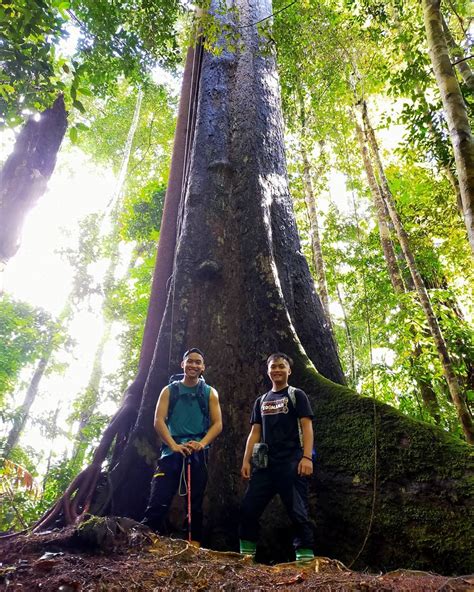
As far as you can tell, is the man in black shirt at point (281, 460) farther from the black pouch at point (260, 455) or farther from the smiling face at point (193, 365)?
the smiling face at point (193, 365)

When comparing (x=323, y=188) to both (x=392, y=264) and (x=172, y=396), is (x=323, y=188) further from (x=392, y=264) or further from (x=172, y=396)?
(x=172, y=396)

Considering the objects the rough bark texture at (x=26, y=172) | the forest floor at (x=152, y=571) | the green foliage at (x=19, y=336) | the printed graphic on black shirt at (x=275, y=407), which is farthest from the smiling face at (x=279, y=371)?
the green foliage at (x=19, y=336)

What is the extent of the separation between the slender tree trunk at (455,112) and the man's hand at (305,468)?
182cm

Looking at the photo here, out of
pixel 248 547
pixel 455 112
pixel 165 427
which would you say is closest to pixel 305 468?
pixel 248 547

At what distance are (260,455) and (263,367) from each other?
0.79 metres

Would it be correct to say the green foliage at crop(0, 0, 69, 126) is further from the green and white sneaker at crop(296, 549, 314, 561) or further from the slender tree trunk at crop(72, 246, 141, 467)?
the slender tree trunk at crop(72, 246, 141, 467)

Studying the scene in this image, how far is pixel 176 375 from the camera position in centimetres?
326

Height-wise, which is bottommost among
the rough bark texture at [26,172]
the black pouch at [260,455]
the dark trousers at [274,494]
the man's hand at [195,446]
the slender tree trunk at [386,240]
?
the dark trousers at [274,494]

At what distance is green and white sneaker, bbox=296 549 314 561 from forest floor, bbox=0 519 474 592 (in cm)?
9

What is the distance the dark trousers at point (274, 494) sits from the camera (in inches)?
103

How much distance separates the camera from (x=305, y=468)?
2.62 m

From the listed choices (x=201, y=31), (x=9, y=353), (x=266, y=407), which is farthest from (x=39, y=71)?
(x=9, y=353)

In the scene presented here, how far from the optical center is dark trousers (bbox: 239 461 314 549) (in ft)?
8.56

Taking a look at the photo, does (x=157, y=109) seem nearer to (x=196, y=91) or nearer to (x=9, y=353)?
(x=9, y=353)
